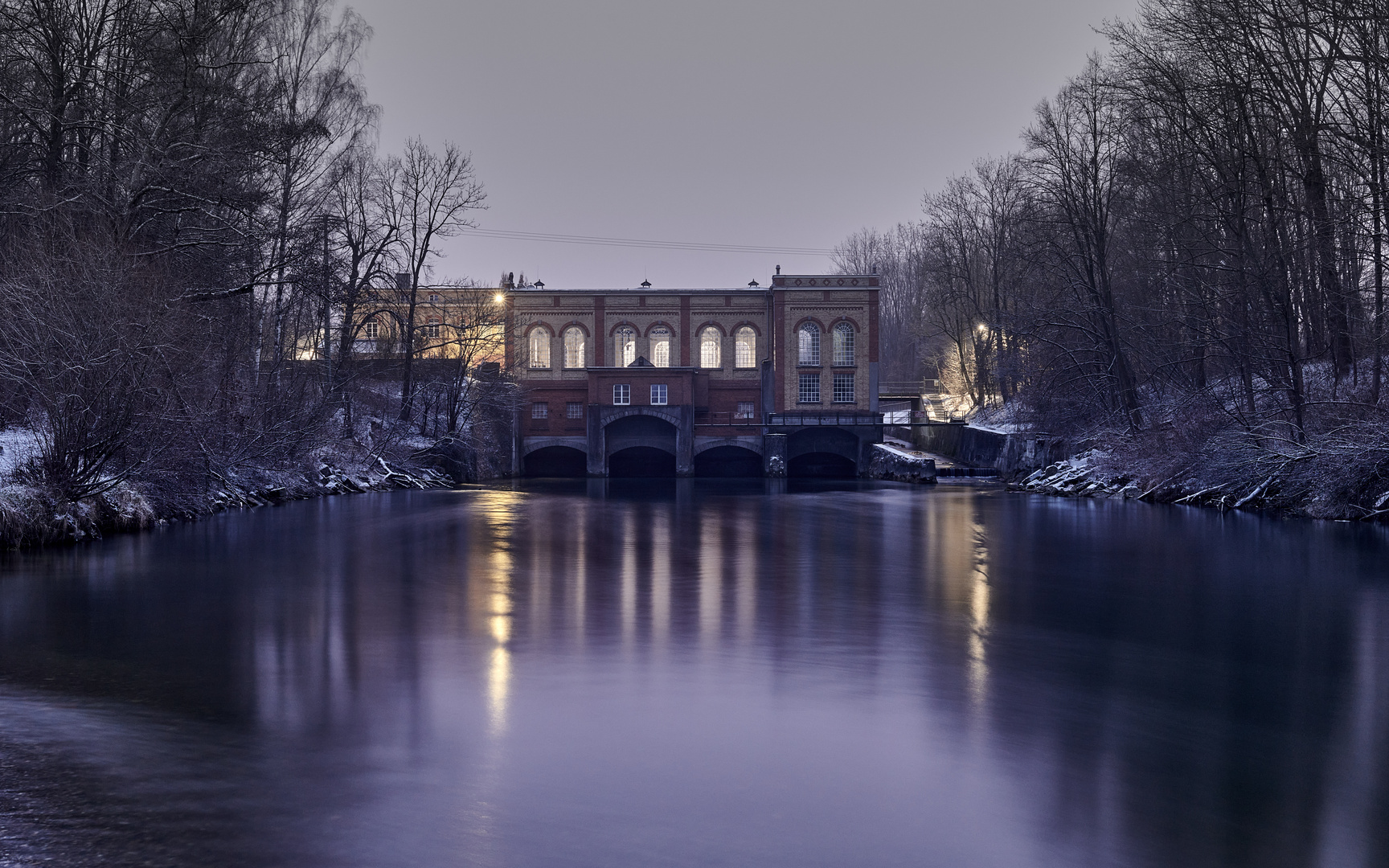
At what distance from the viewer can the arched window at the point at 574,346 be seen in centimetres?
5366

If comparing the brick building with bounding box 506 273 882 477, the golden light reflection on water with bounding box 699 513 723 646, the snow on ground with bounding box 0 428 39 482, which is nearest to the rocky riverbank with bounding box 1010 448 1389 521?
the golden light reflection on water with bounding box 699 513 723 646

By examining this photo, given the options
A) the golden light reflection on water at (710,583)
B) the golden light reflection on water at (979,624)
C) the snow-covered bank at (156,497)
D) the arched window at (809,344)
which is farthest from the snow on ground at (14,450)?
the arched window at (809,344)

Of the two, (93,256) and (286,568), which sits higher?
(93,256)

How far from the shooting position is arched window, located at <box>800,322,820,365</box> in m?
52.0

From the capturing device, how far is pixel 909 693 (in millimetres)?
7398

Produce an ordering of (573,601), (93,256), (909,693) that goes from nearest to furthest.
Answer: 1. (909,693)
2. (573,601)
3. (93,256)

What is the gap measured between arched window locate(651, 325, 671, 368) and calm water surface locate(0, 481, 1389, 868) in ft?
129

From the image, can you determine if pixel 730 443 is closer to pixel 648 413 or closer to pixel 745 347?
pixel 648 413

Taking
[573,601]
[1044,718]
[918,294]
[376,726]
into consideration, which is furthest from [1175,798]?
[918,294]

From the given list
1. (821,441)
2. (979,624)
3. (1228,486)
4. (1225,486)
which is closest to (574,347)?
(821,441)

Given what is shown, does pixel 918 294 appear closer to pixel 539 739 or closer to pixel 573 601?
pixel 573 601

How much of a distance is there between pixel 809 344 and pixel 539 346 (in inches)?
559

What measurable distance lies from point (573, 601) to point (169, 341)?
1073 cm

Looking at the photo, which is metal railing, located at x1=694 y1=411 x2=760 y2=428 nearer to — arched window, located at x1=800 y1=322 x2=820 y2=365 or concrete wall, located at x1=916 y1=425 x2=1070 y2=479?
arched window, located at x1=800 y1=322 x2=820 y2=365
